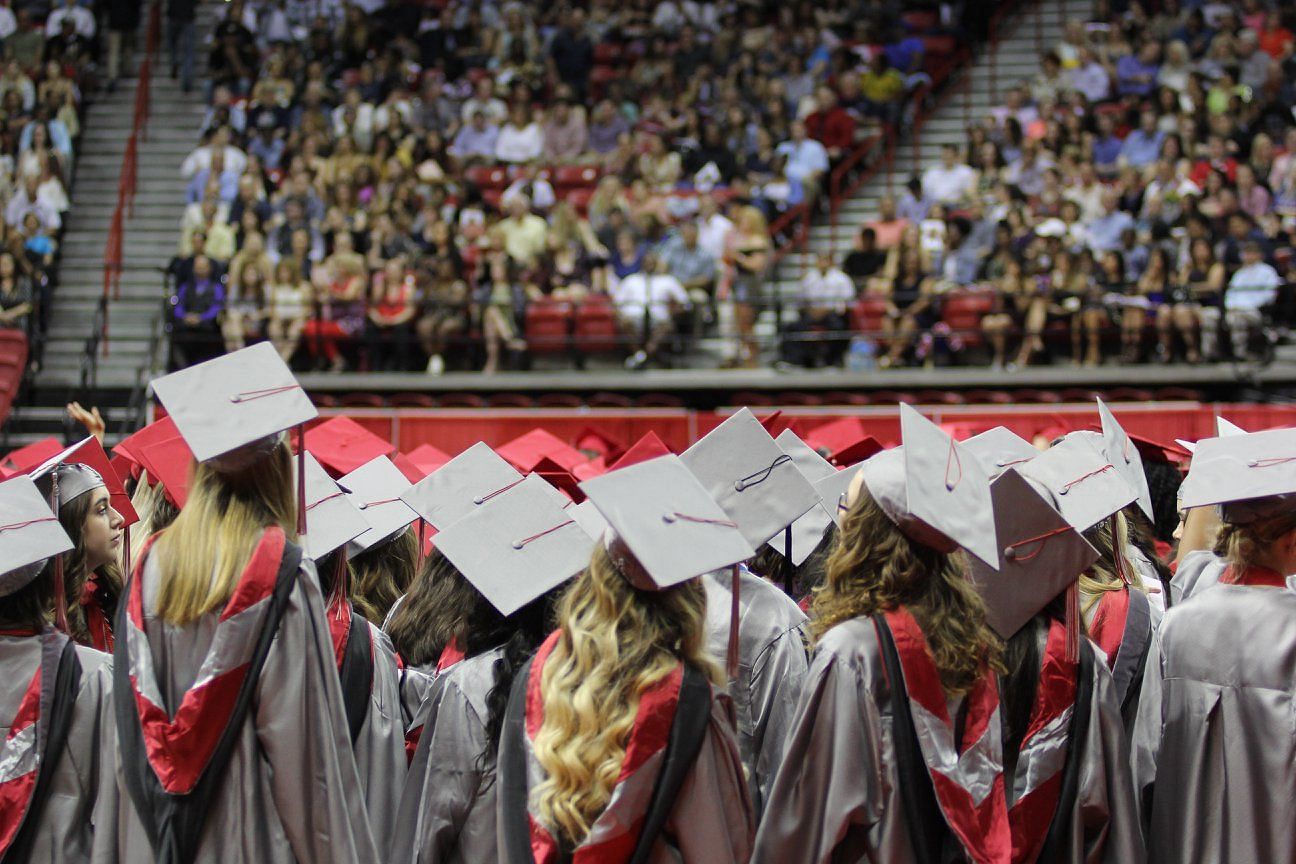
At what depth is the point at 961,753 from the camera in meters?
3.16

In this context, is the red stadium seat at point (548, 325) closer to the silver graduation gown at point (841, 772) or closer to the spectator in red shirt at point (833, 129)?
the spectator in red shirt at point (833, 129)

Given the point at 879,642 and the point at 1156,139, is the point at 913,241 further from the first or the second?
the point at 879,642

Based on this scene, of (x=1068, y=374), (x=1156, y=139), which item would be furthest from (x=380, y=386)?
(x=1156, y=139)

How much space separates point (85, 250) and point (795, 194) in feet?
28.6

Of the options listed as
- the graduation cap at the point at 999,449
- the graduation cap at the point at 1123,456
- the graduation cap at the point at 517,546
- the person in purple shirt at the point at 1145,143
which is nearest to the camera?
the graduation cap at the point at 517,546

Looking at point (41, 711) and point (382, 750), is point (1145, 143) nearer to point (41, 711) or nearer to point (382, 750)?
point (382, 750)

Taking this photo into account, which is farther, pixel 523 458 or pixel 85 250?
pixel 85 250

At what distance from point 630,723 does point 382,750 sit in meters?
1.10

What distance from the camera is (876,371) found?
48.5ft

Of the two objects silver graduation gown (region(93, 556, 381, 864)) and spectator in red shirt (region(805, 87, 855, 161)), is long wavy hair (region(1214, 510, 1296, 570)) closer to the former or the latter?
silver graduation gown (region(93, 556, 381, 864))

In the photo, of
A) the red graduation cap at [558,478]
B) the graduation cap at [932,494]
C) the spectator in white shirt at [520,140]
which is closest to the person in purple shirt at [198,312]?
the spectator in white shirt at [520,140]

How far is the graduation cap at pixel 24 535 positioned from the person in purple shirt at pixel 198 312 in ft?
37.7

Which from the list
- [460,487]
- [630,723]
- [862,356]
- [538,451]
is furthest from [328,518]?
[862,356]

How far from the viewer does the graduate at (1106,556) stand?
389 cm
